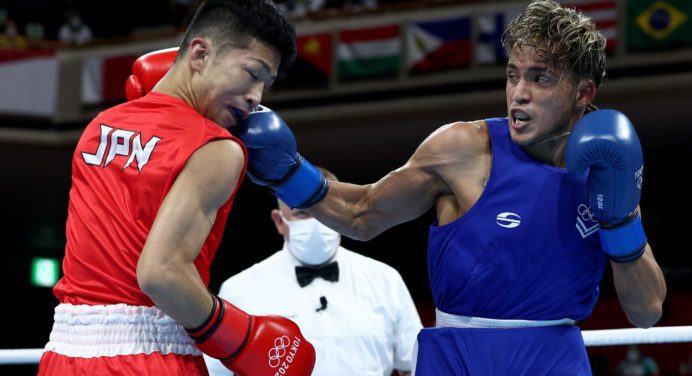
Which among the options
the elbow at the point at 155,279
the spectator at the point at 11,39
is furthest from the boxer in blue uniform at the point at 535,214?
the spectator at the point at 11,39

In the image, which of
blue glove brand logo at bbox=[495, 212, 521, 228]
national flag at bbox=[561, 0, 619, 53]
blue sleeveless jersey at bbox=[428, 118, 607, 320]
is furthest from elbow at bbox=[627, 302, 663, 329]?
national flag at bbox=[561, 0, 619, 53]

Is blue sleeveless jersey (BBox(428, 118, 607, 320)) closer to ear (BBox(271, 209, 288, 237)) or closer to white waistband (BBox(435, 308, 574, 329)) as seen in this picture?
white waistband (BBox(435, 308, 574, 329))

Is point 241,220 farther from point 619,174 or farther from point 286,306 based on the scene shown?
point 619,174

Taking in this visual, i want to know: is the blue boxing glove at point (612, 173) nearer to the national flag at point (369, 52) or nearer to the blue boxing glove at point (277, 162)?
the blue boxing glove at point (277, 162)

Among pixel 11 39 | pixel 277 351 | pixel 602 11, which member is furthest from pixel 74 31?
pixel 277 351

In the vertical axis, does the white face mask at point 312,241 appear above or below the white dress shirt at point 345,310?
above

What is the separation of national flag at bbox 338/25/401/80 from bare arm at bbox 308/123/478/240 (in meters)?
6.85

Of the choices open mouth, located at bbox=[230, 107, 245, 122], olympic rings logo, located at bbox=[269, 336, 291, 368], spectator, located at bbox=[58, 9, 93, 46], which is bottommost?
spectator, located at bbox=[58, 9, 93, 46]

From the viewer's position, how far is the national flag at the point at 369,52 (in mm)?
9398

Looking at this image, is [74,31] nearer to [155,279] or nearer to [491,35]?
[491,35]

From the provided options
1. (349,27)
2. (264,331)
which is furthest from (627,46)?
(264,331)

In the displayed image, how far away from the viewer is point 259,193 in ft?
39.6

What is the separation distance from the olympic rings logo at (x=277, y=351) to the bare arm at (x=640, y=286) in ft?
3.00

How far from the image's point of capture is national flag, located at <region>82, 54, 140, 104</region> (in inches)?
412
